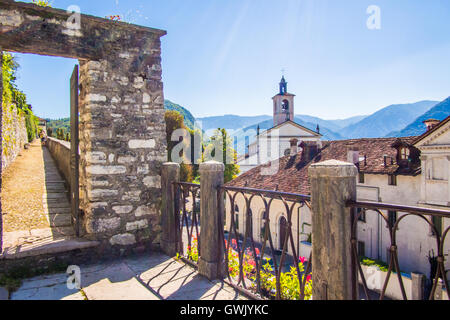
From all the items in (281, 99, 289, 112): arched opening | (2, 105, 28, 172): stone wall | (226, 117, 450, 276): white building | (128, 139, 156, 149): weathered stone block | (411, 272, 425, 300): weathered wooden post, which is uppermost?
(281, 99, 289, 112): arched opening

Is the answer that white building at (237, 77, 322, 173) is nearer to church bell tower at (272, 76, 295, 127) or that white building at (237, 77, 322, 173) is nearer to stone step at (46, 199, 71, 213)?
church bell tower at (272, 76, 295, 127)

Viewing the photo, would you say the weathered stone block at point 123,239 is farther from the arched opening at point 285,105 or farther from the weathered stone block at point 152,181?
the arched opening at point 285,105

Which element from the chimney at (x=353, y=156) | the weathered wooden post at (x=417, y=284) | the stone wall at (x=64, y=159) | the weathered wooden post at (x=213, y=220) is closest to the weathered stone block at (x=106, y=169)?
the weathered wooden post at (x=213, y=220)

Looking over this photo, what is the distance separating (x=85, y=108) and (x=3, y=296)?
2.34 meters

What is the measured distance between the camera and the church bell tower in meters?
34.7

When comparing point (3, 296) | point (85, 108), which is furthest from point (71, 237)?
point (85, 108)

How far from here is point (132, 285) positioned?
313cm

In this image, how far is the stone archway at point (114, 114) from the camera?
12.4ft

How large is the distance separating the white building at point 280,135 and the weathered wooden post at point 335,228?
28.6 meters

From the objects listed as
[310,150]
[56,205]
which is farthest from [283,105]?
[56,205]

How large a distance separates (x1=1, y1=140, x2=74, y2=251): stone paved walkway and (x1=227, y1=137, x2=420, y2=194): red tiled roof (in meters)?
11.4

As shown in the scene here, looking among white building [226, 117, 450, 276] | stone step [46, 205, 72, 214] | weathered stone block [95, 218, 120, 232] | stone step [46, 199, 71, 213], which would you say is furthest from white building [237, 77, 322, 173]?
weathered stone block [95, 218, 120, 232]

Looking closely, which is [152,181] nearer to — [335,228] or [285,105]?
[335,228]
